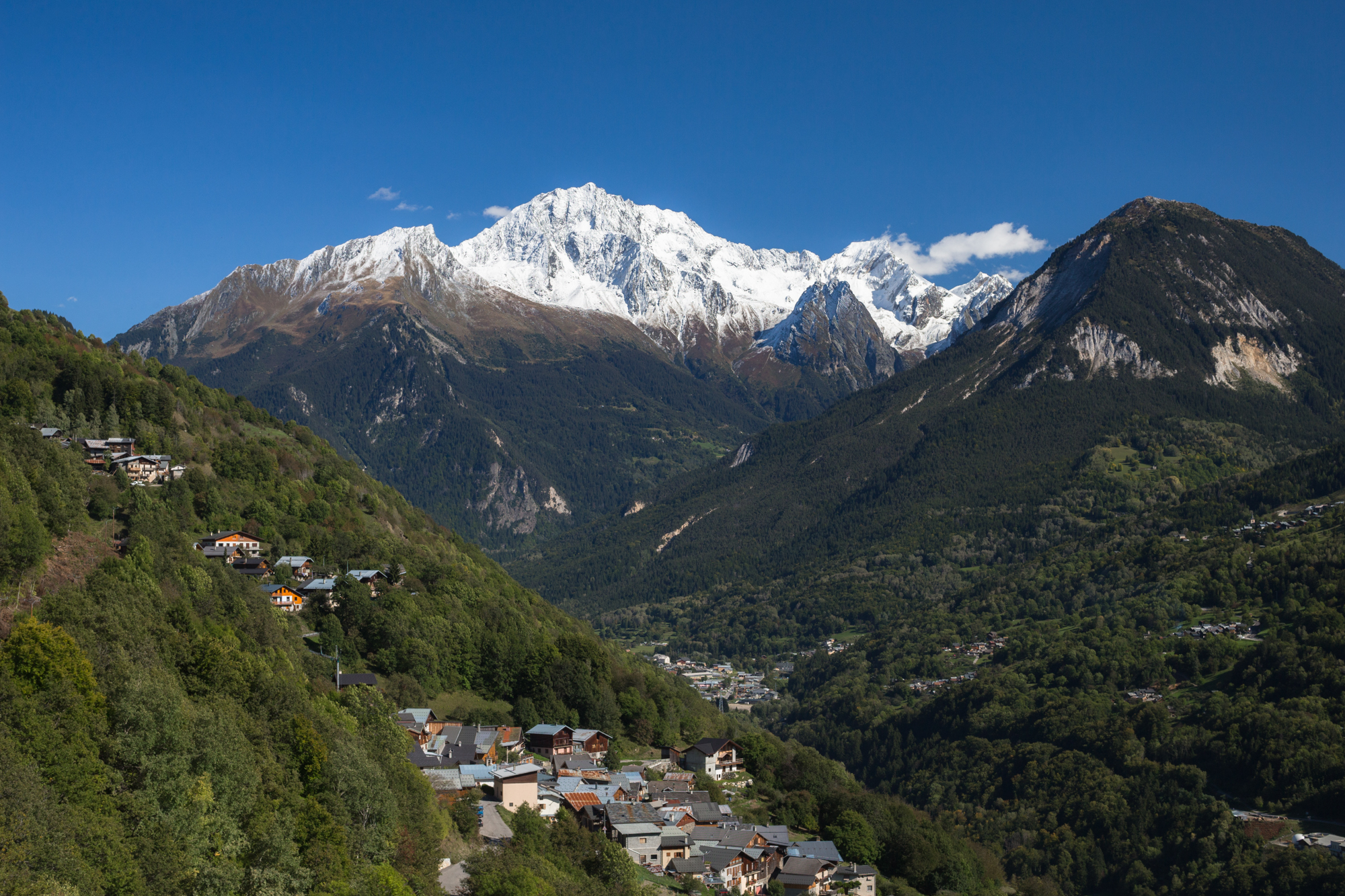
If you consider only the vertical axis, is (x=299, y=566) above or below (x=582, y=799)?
above

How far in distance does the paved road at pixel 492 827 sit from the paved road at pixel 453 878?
4.74 m

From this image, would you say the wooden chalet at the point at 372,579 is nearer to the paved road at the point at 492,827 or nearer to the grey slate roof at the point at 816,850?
the paved road at the point at 492,827

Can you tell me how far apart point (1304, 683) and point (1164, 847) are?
39682 millimetres

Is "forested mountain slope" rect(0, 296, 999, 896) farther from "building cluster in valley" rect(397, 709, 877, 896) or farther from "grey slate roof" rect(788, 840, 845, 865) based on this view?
"grey slate roof" rect(788, 840, 845, 865)

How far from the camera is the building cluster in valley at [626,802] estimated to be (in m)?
75.2

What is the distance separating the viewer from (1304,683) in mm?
155125

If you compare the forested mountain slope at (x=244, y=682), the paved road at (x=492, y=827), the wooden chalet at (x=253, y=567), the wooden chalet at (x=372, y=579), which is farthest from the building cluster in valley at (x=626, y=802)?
the wooden chalet at (x=253, y=567)

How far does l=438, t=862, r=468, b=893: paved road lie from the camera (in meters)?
59.5

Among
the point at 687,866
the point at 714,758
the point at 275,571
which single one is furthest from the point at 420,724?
the point at 714,758

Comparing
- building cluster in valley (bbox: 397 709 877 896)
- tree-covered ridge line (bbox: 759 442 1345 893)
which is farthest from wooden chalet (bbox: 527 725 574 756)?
tree-covered ridge line (bbox: 759 442 1345 893)

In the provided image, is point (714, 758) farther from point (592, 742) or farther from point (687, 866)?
point (687, 866)

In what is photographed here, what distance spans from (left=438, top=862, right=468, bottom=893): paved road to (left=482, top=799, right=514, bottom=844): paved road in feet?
15.6

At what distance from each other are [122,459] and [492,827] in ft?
164

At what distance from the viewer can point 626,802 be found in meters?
79.9
